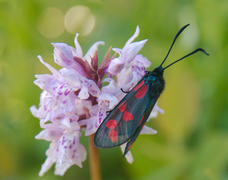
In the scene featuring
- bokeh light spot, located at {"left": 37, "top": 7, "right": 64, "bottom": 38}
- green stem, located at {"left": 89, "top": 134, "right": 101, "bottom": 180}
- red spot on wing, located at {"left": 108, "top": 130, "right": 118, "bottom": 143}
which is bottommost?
green stem, located at {"left": 89, "top": 134, "right": 101, "bottom": 180}

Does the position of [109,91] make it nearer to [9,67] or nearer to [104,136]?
[104,136]

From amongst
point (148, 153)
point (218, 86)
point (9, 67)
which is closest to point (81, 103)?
point (148, 153)

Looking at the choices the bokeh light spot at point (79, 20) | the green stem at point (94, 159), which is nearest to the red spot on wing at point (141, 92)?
the green stem at point (94, 159)

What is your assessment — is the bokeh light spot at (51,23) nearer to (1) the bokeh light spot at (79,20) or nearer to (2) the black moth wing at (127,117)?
(1) the bokeh light spot at (79,20)

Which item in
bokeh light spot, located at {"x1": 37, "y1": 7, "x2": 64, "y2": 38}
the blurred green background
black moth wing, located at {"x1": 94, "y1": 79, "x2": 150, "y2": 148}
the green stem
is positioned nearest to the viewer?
black moth wing, located at {"x1": 94, "y1": 79, "x2": 150, "y2": 148}

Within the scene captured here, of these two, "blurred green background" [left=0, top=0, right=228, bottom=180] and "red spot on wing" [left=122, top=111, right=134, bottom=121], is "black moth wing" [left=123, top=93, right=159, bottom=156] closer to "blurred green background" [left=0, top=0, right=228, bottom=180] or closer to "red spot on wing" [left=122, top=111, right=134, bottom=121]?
"red spot on wing" [left=122, top=111, right=134, bottom=121]

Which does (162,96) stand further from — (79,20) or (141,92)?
Result: (79,20)

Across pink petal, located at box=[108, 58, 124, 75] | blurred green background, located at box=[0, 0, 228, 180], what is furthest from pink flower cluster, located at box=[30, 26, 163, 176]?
blurred green background, located at box=[0, 0, 228, 180]
